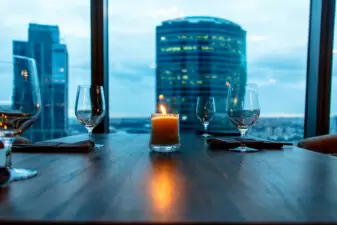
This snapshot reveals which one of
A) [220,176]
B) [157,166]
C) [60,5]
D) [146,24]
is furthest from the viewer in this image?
[146,24]

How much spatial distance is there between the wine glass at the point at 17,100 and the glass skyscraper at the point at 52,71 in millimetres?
2287

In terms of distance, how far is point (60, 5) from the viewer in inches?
114

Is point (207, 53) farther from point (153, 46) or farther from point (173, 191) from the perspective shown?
point (173, 191)

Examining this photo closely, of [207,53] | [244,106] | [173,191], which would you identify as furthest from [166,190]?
[207,53]

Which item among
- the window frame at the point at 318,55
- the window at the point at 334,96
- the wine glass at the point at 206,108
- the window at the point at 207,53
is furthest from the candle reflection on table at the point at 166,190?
the window at the point at 334,96

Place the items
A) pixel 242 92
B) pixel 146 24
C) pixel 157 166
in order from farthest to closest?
1. pixel 146 24
2. pixel 242 92
3. pixel 157 166

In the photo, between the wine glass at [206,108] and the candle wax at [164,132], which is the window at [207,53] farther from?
the candle wax at [164,132]

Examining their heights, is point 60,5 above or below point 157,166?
above

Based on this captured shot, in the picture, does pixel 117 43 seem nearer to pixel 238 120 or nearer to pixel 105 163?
pixel 238 120

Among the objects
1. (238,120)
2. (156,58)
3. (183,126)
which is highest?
(156,58)

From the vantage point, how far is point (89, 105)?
1.01 m

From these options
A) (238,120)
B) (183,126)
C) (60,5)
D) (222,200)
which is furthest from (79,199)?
(60,5)

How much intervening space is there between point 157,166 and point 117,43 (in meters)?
2.54

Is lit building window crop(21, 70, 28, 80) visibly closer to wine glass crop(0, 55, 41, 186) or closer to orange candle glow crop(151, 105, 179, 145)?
wine glass crop(0, 55, 41, 186)
